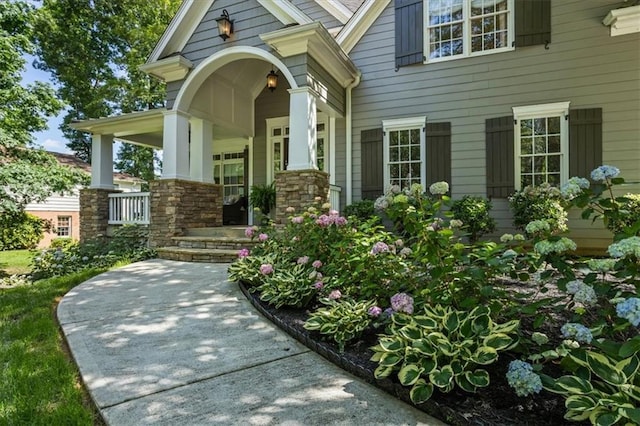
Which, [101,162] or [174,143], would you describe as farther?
[101,162]

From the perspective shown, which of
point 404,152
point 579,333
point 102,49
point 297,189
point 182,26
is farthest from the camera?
point 102,49

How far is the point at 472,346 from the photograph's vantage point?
75.1 inches

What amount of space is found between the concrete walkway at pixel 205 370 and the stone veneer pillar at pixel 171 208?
11.4 feet

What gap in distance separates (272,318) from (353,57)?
252 inches

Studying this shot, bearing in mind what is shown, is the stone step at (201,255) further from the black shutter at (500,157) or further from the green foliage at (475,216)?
the black shutter at (500,157)

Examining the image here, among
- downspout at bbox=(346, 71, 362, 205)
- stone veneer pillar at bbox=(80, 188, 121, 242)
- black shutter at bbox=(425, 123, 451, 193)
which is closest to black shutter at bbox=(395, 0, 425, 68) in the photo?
downspout at bbox=(346, 71, 362, 205)

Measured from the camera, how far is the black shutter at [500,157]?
662 cm

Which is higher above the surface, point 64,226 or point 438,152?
point 438,152

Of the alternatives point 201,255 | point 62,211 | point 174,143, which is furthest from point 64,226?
point 201,255

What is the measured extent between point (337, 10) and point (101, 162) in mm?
7128

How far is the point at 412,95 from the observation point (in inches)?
288

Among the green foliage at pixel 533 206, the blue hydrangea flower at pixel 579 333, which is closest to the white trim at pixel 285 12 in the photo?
the green foliage at pixel 533 206

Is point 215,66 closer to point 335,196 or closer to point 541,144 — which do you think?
point 335,196

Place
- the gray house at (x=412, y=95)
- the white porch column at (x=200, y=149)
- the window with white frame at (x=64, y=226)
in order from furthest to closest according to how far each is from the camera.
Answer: the window with white frame at (x=64, y=226)
the white porch column at (x=200, y=149)
the gray house at (x=412, y=95)
